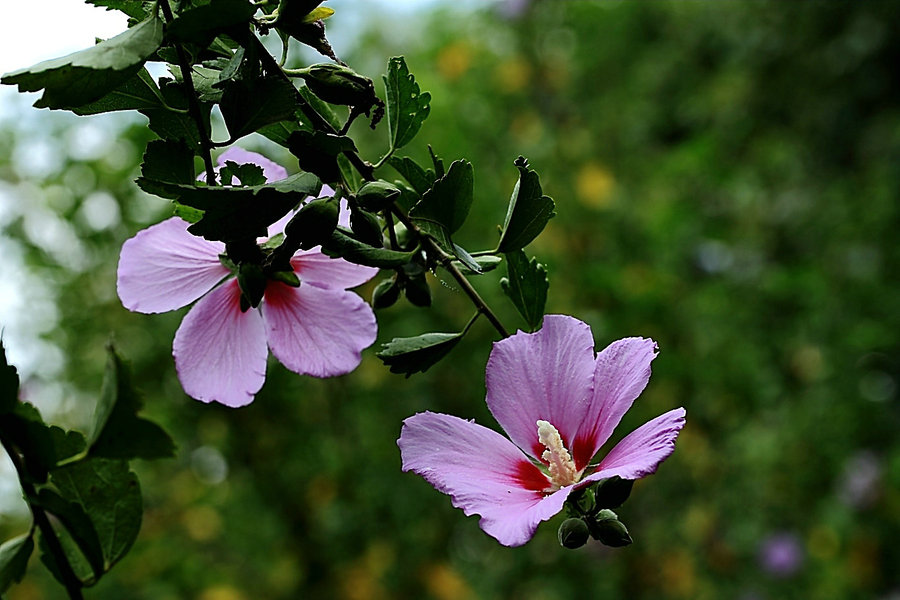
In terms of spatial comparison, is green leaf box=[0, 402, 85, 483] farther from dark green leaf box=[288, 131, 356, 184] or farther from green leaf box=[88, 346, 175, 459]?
dark green leaf box=[288, 131, 356, 184]

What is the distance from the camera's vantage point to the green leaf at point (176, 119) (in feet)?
1.09

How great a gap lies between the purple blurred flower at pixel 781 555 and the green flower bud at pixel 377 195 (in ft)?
6.33

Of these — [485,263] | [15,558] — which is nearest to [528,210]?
[485,263]

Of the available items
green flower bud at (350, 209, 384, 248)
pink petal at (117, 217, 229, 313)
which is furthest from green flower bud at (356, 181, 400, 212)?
pink petal at (117, 217, 229, 313)

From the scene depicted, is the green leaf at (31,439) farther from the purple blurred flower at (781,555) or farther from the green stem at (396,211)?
the purple blurred flower at (781,555)

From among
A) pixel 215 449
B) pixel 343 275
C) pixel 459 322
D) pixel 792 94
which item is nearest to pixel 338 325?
pixel 343 275

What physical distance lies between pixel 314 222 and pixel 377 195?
0.03 meters

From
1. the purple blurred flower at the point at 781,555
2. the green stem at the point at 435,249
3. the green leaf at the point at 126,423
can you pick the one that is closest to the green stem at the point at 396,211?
the green stem at the point at 435,249

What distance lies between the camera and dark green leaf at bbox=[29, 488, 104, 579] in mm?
331

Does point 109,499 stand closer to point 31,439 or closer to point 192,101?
point 31,439

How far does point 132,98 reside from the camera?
1.09 ft

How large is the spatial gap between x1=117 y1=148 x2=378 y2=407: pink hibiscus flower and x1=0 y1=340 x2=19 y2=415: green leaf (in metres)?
0.07

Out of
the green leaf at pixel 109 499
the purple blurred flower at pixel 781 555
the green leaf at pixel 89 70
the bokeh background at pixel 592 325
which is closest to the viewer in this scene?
the green leaf at pixel 89 70

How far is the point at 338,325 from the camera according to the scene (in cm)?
40
